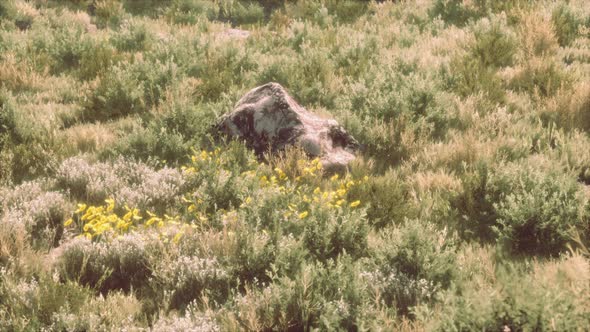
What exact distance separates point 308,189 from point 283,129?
115 centimetres

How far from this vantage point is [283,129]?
5.67 m

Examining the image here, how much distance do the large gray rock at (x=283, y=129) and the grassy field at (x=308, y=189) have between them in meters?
0.25

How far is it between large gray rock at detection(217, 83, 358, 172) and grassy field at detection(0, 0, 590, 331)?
25cm

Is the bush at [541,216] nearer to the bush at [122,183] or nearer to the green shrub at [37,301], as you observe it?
the bush at [122,183]

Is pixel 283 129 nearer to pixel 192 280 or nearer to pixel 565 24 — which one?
pixel 192 280

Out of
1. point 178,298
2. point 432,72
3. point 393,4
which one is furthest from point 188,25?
point 178,298

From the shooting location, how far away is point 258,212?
14.3ft

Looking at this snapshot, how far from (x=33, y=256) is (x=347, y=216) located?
2.62 meters

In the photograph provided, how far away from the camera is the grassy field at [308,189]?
3385mm

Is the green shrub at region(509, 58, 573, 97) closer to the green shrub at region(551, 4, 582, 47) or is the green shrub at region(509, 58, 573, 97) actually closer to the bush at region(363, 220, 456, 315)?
the green shrub at region(551, 4, 582, 47)

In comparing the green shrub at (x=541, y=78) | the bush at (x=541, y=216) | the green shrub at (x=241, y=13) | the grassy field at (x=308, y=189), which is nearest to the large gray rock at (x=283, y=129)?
the grassy field at (x=308, y=189)

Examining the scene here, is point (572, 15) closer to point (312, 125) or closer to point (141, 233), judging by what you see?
point (312, 125)

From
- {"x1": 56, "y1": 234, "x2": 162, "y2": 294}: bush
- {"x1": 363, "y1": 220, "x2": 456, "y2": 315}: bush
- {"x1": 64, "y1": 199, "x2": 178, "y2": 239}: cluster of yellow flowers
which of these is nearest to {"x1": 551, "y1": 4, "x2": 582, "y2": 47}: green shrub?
{"x1": 363, "y1": 220, "x2": 456, "y2": 315}: bush

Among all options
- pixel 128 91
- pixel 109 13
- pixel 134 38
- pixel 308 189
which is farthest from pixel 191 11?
pixel 308 189
